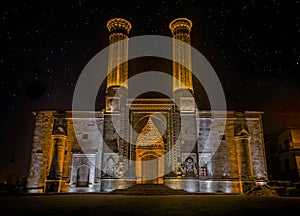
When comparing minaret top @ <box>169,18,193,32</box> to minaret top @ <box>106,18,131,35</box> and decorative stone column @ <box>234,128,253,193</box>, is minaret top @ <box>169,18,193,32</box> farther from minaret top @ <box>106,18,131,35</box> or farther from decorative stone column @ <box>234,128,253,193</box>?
decorative stone column @ <box>234,128,253,193</box>

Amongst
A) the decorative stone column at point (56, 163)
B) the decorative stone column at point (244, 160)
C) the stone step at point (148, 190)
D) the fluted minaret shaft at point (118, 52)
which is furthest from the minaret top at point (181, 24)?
the stone step at point (148, 190)

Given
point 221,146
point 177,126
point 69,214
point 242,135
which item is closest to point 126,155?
point 177,126

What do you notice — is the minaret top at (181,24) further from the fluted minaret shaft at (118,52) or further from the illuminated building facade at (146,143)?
the fluted minaret shaft at (118,52)

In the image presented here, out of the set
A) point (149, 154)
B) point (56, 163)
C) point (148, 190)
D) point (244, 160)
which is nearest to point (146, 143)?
point (149, 154)

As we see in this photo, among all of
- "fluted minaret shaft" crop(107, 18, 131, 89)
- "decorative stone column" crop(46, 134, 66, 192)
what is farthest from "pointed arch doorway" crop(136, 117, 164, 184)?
"decorative stone column" crop(46, 134, 66, 192)

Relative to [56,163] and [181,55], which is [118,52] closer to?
[181,55]

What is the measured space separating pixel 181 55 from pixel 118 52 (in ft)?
18.5

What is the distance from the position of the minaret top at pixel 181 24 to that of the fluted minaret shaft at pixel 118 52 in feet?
13.5

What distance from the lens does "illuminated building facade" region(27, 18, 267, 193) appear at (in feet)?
67.4

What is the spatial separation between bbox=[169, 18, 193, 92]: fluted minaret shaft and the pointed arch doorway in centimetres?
432

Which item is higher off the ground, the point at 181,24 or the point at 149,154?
the point at 181,24

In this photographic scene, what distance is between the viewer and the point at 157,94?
78.8 feet

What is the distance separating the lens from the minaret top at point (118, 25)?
2353 cm

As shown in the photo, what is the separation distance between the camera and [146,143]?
22453 millimetres
